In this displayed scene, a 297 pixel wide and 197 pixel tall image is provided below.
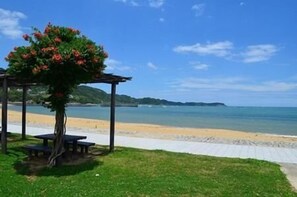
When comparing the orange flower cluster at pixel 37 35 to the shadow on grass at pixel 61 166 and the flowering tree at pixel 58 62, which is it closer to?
→ the flowering tree at pixel 58 62

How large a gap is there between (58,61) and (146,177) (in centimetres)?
310

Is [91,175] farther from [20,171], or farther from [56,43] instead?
[56,43]

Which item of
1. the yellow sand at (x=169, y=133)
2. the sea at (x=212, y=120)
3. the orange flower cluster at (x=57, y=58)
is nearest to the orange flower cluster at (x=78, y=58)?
the orange flower cluster at (x=57, y=58)

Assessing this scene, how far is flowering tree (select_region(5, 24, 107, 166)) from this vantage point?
8.58 meters

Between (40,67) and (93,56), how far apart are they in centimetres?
123

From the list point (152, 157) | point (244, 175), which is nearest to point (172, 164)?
point (152, 157)

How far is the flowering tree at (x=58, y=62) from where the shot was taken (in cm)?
858

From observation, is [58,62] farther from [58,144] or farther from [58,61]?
[58,144]

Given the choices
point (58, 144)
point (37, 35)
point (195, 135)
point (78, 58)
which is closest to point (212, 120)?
point (195, 135)

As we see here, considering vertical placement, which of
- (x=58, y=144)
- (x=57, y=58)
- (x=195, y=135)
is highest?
(x=57, y=58)

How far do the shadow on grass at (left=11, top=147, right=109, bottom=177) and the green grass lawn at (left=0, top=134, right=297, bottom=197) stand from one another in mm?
21

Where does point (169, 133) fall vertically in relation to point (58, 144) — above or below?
below

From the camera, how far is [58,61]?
838 centimetres

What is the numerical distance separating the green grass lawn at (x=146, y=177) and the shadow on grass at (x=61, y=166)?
0.07 ft
